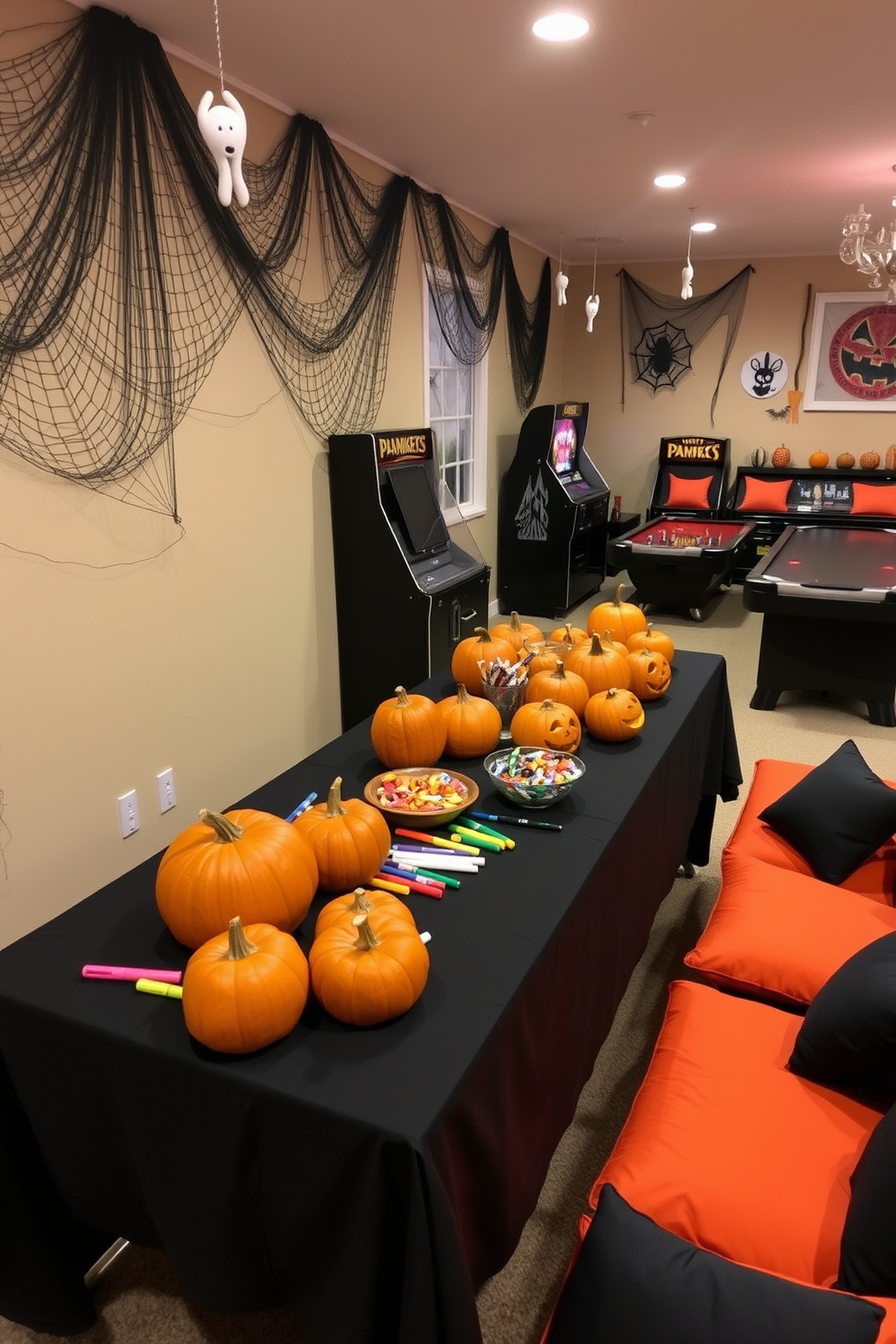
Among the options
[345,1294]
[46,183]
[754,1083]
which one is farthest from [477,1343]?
[46,183]

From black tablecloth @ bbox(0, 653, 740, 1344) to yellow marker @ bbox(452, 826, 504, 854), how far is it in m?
0.03

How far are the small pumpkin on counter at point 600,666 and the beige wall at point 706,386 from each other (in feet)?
18.0

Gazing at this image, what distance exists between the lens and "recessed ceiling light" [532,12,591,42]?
226cm

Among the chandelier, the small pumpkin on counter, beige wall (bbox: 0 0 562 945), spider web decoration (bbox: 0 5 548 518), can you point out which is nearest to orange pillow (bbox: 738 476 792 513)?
A: the chandelier

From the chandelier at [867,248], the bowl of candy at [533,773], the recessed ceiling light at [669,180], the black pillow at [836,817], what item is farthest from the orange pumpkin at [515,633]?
the chandelier at [867,248]

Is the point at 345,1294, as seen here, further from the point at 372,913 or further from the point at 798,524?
the point at 798,524

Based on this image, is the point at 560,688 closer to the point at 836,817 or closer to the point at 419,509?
the point at 836,817

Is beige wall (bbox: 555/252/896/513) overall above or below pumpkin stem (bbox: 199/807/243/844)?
above

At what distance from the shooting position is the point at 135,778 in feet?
8.96

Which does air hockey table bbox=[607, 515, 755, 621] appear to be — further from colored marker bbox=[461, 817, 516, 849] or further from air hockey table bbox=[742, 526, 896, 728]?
colored marker bbox=[461, 817, 516, 849]

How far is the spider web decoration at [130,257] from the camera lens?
2.15m

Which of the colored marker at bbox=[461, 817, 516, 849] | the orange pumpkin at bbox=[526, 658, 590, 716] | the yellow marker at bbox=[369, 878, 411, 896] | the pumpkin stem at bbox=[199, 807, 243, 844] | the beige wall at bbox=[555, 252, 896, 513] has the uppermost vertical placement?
the beige wall at bbox=[555, 252, 896, 513]

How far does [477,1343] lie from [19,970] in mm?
808

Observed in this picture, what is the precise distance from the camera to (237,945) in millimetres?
1095
